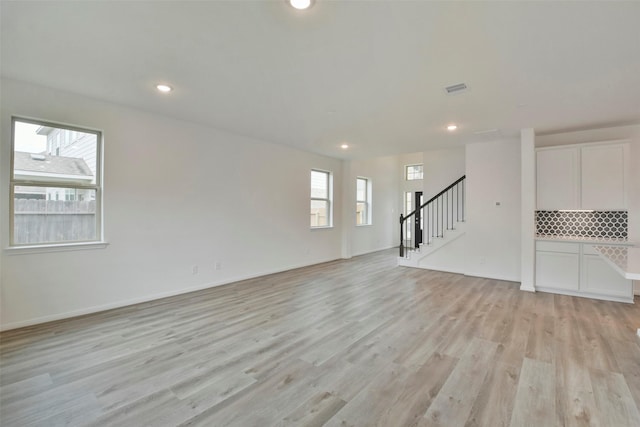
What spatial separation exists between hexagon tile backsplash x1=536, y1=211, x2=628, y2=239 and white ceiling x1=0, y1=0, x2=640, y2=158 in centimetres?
154

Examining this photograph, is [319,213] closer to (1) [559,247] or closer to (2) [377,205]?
(2) [377,205]

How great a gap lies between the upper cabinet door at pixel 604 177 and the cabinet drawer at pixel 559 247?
660 mm

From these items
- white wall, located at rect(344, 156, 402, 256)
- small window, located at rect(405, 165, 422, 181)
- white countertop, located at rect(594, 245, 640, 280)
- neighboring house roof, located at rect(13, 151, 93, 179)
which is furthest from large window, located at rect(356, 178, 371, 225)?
neighboring house roof, located at rect(13, 151, 93, 179)

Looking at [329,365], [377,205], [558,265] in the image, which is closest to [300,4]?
[329,365]

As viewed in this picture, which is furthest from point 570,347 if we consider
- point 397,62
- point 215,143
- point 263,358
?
point 215,143

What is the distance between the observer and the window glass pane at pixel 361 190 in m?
8.82

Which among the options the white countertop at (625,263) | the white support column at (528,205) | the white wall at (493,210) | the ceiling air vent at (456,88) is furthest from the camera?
the white wall at (493,210)

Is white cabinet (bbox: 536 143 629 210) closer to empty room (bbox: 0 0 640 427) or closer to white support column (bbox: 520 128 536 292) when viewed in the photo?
empty room (bbox: 0 0 640 427)

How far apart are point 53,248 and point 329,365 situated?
3.50m

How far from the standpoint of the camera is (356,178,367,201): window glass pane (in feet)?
28.9

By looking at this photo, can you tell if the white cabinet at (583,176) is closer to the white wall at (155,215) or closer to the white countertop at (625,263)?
the white countertop at (625,263)

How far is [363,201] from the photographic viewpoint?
8.93 metres

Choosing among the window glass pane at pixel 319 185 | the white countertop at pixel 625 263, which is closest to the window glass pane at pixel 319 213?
the window glass pane at pixel 319 185

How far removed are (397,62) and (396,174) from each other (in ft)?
25.7
